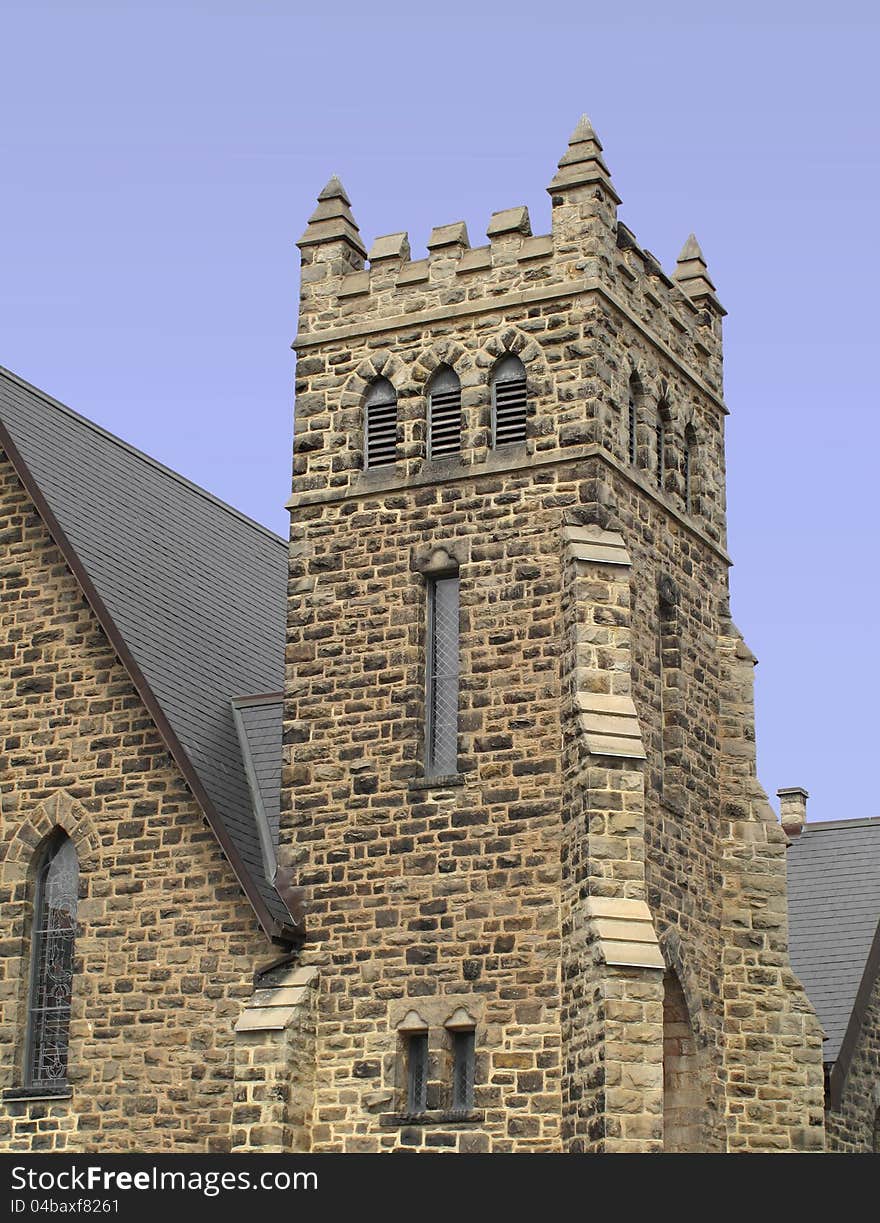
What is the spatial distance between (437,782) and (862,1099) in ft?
29.5

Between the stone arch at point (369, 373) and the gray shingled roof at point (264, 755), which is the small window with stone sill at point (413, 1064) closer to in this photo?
the gray shingled roof at point (264, 755)

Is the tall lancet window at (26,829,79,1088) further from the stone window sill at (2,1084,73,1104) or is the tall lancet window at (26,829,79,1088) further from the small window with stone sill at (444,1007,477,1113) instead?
the small window with stone sill at (444,1007,477,1113)

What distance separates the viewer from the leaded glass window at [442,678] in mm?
21625

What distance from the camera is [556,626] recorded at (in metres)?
21.2

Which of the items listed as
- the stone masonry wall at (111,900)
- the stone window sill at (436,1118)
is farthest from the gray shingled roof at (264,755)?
the stone window sill at (436,1118)

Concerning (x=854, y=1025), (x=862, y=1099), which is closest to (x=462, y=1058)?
(x=854, y=1025)

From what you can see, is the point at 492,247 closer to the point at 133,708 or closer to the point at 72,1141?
the point at 133,708

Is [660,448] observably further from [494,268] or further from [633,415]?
[494,268]

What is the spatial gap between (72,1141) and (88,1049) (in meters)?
0.90

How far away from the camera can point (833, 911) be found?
96.9 feet
